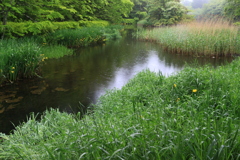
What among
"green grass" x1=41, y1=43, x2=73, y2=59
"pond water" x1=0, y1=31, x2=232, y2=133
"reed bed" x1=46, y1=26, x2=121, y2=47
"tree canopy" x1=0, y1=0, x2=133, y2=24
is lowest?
"pond water" x1=0, y1=31, x2=232, y2=133

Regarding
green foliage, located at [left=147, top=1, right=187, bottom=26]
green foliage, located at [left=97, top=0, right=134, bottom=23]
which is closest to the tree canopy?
green foliage, located at [left=97, top=0, right=134, bottom=23]

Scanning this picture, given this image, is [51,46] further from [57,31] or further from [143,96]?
[143,96]

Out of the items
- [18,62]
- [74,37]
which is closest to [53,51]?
[74,37]

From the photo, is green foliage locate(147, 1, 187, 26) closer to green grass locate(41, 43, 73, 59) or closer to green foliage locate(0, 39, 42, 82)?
green grass locate(41, 43, 73, 59)

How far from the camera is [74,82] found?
607 centimetres

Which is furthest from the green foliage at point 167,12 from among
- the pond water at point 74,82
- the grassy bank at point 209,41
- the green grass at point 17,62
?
the green grass at point 17,62

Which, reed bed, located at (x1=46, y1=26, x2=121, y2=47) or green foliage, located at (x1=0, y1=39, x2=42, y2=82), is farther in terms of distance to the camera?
reed bed, located at (x1=46, y1=26, x2=121, y2=47)

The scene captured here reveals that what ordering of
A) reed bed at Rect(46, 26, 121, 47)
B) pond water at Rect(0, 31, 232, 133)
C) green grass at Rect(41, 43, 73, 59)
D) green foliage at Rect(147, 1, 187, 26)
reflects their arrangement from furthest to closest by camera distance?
green foliage at Rect(147, 1, 187, 26) → reed bed at Rect(46, 26, 121, 47) → green grass at Rect(41, 43, 73, 59) → pond water at Rect(0, 31, 232, 133)

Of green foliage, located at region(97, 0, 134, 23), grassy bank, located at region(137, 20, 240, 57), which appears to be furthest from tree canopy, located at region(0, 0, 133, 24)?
grassy bank, located at region(137, 20, 240, 57)

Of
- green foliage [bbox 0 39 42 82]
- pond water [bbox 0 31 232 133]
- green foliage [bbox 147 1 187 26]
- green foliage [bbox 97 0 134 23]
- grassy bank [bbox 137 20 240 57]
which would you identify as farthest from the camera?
green foliage [bbox 97 0 134 23]

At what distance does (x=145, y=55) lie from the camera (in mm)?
10523

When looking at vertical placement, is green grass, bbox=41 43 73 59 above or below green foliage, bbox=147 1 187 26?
below

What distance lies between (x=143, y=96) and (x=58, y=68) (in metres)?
4.72

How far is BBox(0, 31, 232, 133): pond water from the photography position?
439cm
